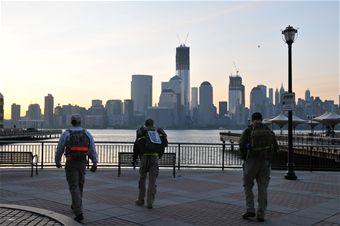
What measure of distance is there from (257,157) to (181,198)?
2.83 meters

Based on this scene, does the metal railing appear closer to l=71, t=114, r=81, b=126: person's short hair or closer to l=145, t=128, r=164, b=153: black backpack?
l=145, t=128, r=164, b=153: black backpack

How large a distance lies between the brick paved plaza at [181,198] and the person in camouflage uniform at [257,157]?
1.41 ft

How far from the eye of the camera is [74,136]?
7.96 m

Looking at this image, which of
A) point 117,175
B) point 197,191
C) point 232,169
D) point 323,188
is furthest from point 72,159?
point 232,169

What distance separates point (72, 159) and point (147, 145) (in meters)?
1.95

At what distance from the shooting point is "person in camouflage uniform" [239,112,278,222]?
816 centimetres

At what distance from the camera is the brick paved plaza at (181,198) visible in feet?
26.9

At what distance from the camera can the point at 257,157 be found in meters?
8.20

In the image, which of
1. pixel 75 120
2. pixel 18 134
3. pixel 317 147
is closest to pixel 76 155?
pixel 75 120

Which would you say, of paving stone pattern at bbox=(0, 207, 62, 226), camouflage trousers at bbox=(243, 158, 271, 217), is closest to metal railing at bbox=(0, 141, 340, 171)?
camouflage trousers at bbox=(243, 158, 271, 217)

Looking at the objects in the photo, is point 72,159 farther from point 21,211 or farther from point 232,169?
point 232,169

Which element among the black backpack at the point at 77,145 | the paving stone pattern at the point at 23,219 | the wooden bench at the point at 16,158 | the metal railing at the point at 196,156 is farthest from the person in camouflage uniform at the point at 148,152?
the wooden bench at the point at 16,158

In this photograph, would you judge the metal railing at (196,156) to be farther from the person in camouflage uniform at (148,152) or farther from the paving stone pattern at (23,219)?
the paving stone pattern at (23,219)

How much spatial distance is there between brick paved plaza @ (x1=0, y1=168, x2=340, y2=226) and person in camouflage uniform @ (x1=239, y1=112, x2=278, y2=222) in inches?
16.9
